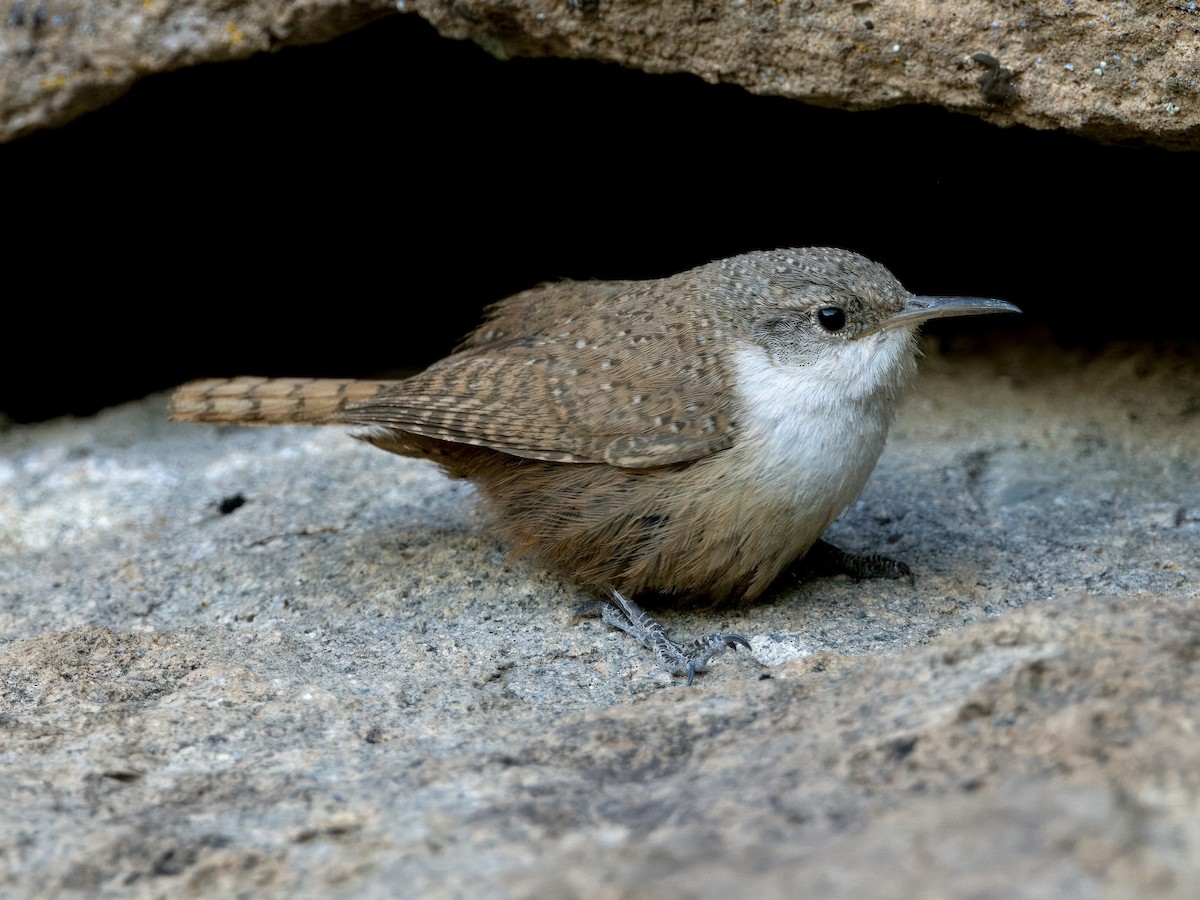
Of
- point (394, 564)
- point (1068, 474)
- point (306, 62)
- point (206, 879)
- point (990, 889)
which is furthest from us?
point (306, 62)

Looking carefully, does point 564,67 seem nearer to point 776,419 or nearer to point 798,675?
point 776,419

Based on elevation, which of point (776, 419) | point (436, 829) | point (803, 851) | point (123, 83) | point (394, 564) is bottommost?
point (394, 564)

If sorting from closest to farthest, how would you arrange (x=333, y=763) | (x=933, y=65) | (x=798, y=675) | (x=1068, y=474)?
(x=333, y=763)
(x=798, y=675)
(x=933, y=65)
(x=1068, y=474)

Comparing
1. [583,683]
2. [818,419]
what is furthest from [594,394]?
[583,683]

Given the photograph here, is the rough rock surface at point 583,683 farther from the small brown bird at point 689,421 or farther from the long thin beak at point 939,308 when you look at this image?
the long thin beak at point 939,308

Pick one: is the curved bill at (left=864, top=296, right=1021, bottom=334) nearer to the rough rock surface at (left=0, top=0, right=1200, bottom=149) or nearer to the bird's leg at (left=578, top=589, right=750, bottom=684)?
the rough rock surface at (left=0, top=0, right=1200, bottom=149)

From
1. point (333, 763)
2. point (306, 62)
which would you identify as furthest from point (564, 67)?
point (333, 763)

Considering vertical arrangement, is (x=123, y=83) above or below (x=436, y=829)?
above
